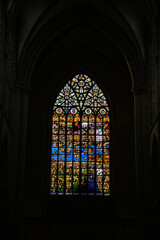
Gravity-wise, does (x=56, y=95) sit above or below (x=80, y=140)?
above

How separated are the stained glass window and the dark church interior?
352 millimetres

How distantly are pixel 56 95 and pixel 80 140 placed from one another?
8.56 feet

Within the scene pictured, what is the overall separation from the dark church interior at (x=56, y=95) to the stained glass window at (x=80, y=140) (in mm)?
352

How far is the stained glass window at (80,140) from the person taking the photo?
19.5m

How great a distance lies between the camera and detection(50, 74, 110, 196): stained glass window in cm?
1955

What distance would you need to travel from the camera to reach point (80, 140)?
66.5 feet

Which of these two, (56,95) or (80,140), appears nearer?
(80,140)

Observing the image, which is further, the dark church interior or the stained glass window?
the stained glass window

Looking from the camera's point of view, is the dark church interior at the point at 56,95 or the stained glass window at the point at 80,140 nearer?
the dark church interior at the point at 56,95

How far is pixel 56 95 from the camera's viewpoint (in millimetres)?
20859
